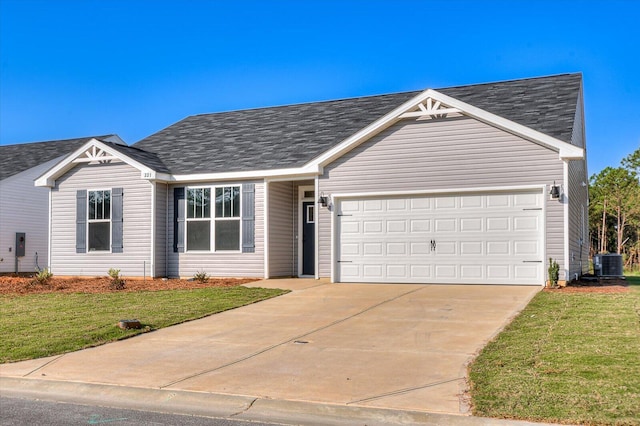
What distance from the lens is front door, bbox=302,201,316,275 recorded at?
18266 mm

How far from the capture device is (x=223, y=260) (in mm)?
17812

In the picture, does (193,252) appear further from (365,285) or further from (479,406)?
(479,406)

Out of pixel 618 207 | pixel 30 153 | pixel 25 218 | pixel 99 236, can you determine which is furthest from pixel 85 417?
pixel 618 207

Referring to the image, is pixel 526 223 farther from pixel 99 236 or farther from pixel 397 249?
pixel 99 236

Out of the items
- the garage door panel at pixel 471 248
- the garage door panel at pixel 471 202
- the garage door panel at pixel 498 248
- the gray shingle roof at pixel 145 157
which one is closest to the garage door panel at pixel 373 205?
the garage door panel at pixel 471 202

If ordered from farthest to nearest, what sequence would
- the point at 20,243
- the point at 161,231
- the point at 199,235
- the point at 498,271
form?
1. the point at 20,243
2. the point at 161,231
3. the point at 199,235
4. the point at 498,271

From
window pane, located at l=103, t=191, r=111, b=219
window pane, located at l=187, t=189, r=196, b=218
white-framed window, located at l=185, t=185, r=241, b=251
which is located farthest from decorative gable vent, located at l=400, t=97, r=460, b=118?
window pane, located at l=103, t=191, r=111, b=219

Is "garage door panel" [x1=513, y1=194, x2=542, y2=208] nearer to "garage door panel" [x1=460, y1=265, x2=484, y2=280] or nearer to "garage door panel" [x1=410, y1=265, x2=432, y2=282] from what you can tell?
"garage door panel" [x1=460, y1=265, x2=484, y2=280]

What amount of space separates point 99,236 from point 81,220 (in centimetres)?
83

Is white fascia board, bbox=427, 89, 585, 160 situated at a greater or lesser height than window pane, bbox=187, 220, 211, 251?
greater

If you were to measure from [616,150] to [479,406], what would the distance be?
3885 cm

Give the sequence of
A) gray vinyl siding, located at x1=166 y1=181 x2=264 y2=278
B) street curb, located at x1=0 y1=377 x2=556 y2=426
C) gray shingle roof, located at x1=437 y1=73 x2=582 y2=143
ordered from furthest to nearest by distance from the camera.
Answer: gray vinyl siding, located at x1=166 y1=181 x2=264 y2=278 → gray shingle roof, located at x1=437 y1=73 x2=582 y2=143 → street curb, located at x1=0 y1=377 x2=556 y2=426

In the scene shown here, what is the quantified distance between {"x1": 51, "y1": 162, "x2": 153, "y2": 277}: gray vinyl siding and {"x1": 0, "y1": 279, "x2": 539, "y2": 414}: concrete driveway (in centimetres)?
699

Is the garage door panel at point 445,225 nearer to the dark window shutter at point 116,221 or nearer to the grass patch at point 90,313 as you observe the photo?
the grass patch at point 90,313
